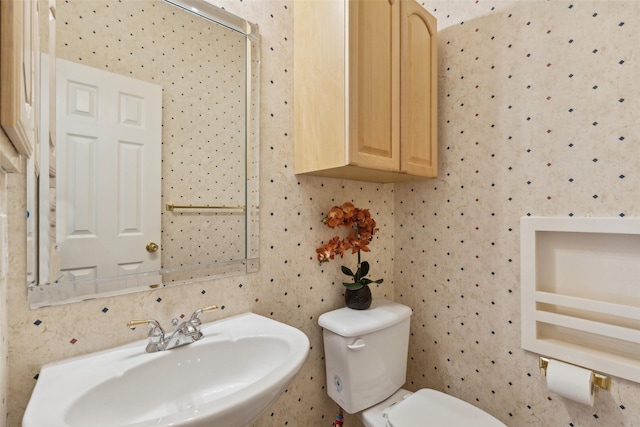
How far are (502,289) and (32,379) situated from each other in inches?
59.1

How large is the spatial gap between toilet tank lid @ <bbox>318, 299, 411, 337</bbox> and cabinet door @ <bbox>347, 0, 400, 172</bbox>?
0.58 meters

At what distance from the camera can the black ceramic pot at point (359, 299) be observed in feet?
4.37

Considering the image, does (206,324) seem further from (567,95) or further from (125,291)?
(567,95)

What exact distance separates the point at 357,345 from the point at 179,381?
23.7 inches

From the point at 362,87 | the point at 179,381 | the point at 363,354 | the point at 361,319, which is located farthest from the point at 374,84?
the point at 179,381

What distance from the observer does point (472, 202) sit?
1.35 m

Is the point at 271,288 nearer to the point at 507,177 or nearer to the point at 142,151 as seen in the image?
the point at 142,151

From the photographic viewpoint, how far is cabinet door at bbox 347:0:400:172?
1045 mm

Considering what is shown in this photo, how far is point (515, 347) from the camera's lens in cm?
123

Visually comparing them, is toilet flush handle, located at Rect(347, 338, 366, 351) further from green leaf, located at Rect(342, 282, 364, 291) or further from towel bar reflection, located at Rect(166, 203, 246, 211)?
towel bar reflection, located at Rect(166, 203, 246, 211)

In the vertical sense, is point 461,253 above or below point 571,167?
below

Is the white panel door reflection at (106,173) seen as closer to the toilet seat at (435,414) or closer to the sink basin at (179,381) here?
the sink basin at (179,381)

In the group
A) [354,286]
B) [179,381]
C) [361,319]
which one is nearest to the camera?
[179,381]

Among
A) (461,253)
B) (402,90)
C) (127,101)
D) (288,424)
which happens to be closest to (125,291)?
(127,101)
